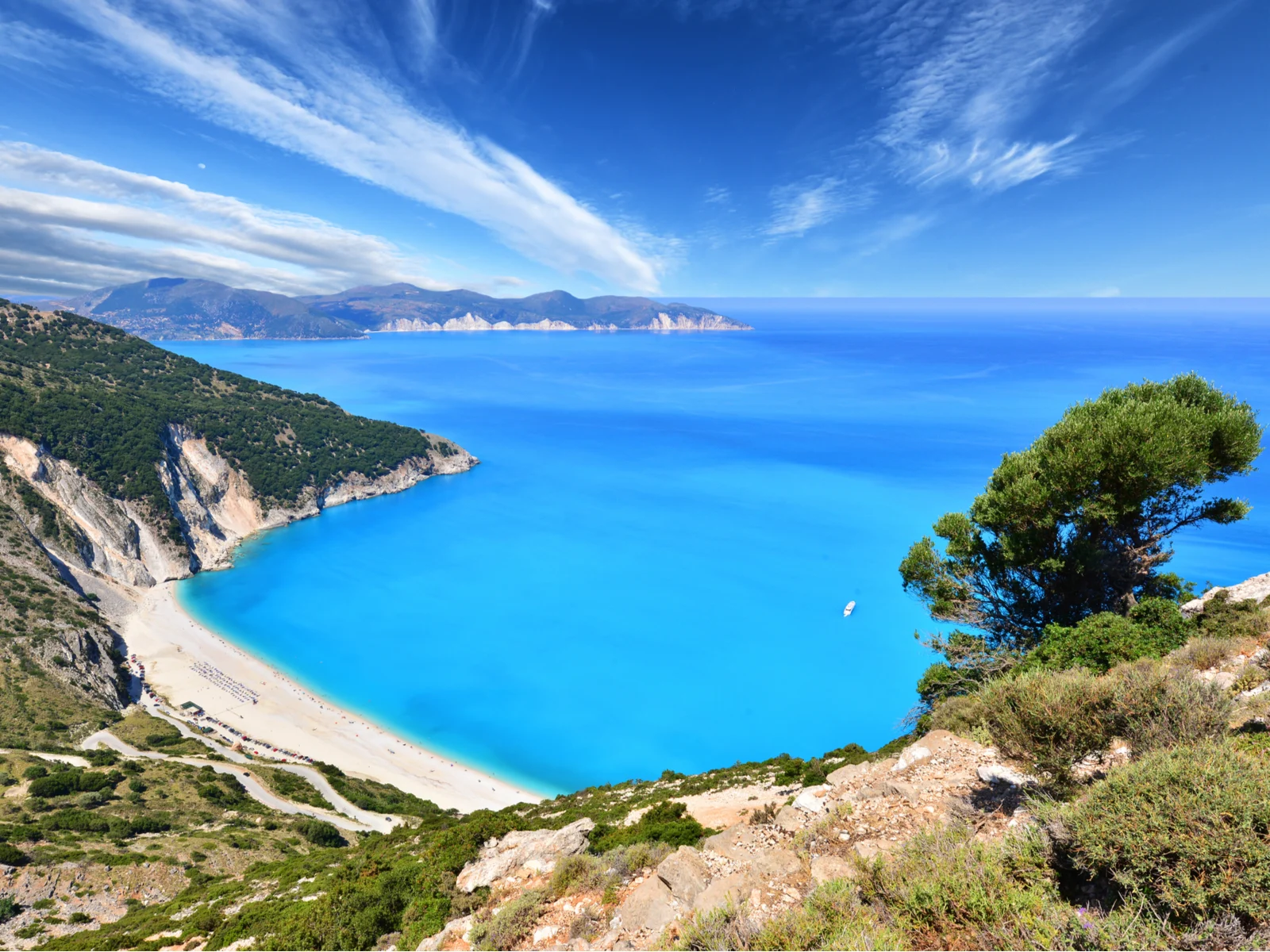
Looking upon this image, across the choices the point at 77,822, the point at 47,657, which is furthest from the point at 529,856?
the point at 47,657

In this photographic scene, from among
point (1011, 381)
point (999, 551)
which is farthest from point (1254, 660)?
point (1011, 381)

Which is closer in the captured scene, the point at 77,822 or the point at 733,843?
the point at 733,843

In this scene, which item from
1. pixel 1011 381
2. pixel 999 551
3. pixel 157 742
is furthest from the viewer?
pixel 1011 381

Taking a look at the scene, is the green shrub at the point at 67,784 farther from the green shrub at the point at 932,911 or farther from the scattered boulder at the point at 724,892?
the green shrub at the point at 932,911

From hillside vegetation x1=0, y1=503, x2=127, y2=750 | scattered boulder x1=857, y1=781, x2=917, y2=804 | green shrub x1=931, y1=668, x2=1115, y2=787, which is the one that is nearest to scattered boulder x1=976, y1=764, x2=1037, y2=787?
green shrub x1=931, y1=668, x2=1115, y2=787

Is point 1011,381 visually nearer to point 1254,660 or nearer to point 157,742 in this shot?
point 1254,660

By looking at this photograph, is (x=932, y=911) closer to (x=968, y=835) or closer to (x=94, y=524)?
(x=968, y=835)
